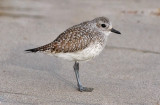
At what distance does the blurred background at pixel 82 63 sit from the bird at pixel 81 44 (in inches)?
18.1

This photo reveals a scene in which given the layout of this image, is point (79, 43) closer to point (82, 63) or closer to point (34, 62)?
point (82, 63)

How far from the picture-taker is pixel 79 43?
595cm

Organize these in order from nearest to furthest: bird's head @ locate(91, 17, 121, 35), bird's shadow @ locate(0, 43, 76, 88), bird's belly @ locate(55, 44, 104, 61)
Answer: bird's belly @ locate(55, 44, 104, 61)
bird's head @ locate(91, 17, 121, 35)
bird's shadow @ locate(0, 43, 76, 88)

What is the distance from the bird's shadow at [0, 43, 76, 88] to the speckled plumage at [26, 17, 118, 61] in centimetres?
85

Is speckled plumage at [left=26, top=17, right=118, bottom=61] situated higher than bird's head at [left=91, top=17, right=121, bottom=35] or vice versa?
bird's head at [left=91, top=17, right=121, bottom=35]

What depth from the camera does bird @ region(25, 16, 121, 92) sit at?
5.95 m

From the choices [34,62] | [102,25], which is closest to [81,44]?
[102,25]

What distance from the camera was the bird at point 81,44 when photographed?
5.95 m

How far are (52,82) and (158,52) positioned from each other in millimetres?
2600

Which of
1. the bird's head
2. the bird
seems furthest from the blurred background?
the bird's head

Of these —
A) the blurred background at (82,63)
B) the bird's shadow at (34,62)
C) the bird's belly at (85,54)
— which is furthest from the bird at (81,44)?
the bird's shadow at (34,62)

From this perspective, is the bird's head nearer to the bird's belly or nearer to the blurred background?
the bird's belly

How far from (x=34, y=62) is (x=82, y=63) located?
85 cm

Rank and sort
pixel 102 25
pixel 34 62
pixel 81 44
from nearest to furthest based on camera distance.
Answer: pixel 81 44 → pixel 102 25 → pixel 34 62
